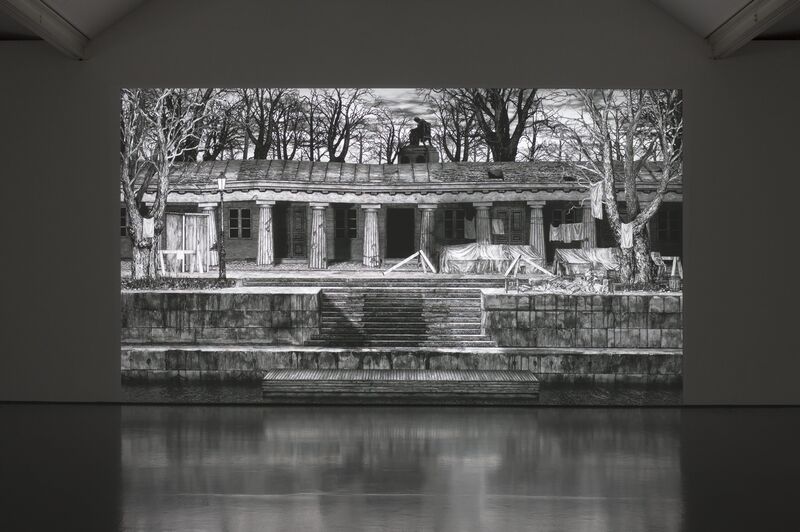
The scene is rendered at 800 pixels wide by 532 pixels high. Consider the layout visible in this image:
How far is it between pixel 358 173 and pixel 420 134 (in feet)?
2.83

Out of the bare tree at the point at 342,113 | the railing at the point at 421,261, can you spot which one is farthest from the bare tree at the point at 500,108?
the railing at the point at 421,261

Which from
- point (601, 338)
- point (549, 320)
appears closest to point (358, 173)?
point (549, 320)

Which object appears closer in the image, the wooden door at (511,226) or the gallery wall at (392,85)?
the gallery wall at (392,85)

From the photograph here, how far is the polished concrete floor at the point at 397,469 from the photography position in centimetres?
527

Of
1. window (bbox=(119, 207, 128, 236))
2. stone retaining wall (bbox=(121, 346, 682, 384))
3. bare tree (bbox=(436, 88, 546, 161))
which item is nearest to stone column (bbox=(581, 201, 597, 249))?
bare tree (bbox=(436, 88, 546, 161))

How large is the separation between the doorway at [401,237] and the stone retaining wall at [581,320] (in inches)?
42.3

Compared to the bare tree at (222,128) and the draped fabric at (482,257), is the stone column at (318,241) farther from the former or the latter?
the draped fabric at (482,257)

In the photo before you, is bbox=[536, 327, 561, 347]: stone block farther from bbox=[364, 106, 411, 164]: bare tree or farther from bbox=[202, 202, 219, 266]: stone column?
bbox=[202, 202, 219, 266]: stone column
